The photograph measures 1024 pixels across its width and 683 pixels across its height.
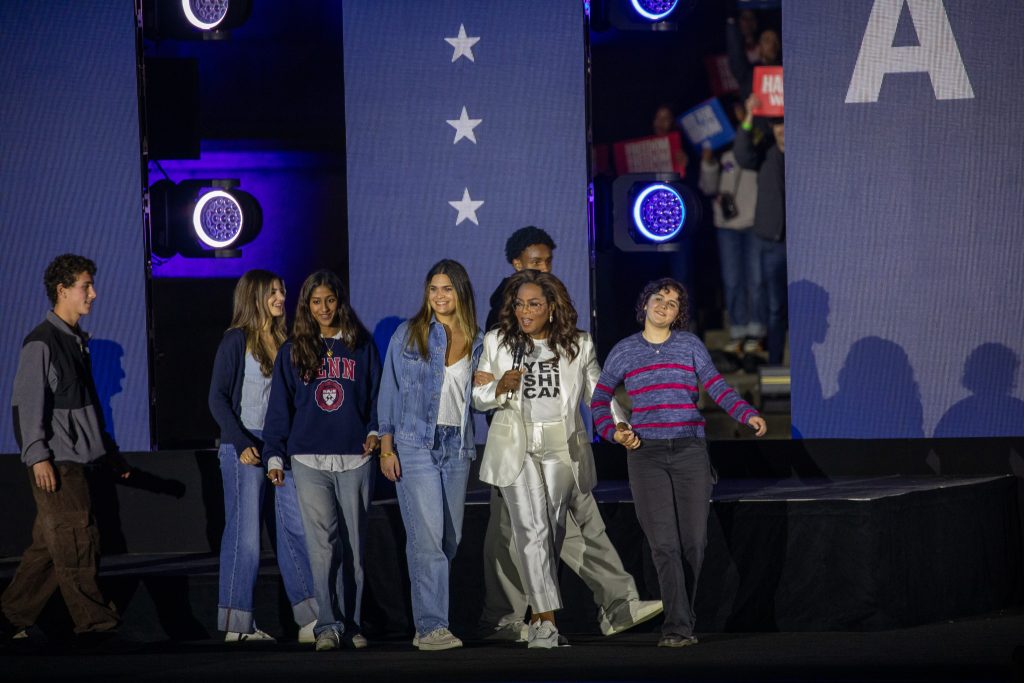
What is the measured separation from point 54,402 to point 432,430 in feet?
6.15

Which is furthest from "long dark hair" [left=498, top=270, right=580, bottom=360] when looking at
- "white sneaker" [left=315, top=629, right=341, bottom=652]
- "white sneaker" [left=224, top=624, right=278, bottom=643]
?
"white sneaker" [left=224, top=624, right=278, bottom=643]

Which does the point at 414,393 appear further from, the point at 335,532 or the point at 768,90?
the point at 768,90

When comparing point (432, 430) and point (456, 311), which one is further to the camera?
point (456, 311)

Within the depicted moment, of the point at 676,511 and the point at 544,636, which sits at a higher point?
the point at 676,511

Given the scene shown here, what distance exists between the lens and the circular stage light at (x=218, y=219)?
7.62 meters

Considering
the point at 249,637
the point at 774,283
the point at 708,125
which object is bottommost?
the point at 249,637

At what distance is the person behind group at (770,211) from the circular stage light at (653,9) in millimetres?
3163

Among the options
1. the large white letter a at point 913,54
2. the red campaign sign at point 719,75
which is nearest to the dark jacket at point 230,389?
the large white letter a at point 913,54

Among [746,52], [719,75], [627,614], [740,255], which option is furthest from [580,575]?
[719,75]

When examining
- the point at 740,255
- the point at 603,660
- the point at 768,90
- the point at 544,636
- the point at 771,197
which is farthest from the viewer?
the point at 768,90

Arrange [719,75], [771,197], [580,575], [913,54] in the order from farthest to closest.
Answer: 1. [719,75]
2. [771,197]
3. [913,54]
4. [580,575]

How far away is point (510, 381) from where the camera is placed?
19.4ft

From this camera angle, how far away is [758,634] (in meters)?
6.51

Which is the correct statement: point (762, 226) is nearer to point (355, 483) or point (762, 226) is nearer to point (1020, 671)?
point (355, 483)
